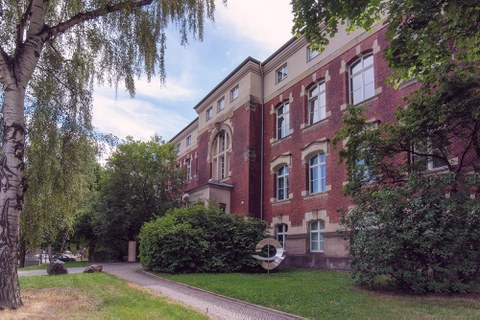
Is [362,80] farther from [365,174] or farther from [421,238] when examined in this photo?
[421,238]

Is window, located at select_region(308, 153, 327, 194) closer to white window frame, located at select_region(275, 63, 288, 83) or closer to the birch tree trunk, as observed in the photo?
white window frame, located at select_region(275, 63, 288, 83)

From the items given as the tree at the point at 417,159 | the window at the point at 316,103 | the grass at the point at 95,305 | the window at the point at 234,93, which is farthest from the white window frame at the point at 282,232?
the grass at the point at 95,305

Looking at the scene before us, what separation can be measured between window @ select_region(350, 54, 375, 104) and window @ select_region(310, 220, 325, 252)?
652 cm

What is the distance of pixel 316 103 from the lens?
23141mm

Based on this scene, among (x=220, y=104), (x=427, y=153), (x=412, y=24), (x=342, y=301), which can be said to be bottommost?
(x=342, y=301)

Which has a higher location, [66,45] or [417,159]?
[66,45]

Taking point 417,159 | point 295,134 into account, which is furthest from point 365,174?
point 295,134

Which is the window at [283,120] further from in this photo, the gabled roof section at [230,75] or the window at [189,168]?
the window at [189,168]

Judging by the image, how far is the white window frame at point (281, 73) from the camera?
25.8 metres

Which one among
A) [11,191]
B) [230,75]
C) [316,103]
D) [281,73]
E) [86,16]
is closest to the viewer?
A: [11,191]

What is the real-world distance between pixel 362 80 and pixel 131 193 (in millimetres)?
18963

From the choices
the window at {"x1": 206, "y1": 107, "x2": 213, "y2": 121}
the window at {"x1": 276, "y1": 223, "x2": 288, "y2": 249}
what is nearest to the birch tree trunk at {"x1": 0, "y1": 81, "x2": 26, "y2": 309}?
the window at {"x1": 276, "y1": 223, "x2": 288, "y2": 249}

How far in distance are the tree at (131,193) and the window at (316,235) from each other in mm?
12997

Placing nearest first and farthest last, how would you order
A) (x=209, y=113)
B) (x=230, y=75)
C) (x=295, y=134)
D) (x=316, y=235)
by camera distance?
(x=316, y=235) < (x=295, y=134) < (x=230, y=75) < (x=209, y=113)
